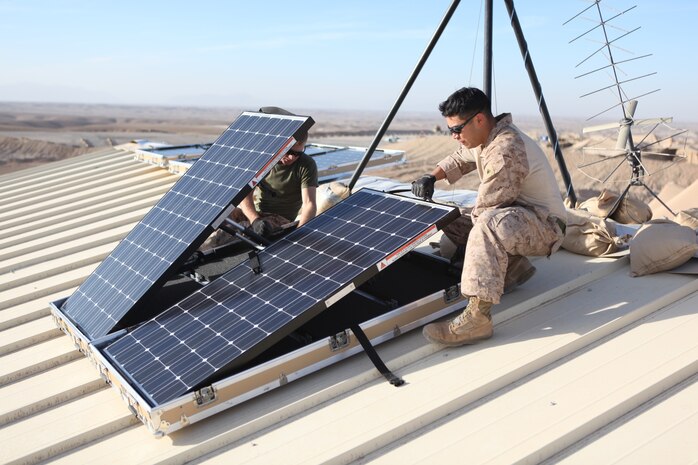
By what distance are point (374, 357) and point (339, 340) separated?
0.26 metres

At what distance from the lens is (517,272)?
17.8 feet

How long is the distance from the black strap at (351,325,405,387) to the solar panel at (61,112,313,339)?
1.60 metres

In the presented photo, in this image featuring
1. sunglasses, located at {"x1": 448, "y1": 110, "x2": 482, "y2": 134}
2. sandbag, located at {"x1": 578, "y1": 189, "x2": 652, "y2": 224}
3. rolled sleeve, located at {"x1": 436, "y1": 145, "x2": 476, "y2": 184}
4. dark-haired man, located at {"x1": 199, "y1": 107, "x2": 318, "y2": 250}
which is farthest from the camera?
sandbag, located at {"x1": 578, "y1": 189, "x2": 652, "y2": 224}

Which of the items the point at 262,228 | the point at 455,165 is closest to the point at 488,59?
the point at 455,165

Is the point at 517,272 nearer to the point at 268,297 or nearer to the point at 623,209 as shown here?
the point at 268,297

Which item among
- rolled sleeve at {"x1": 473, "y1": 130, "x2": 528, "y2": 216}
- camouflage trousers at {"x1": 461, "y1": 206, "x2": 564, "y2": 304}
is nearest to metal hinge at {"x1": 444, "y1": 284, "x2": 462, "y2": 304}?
camouflage trousers at {"x1": 461, "y1": 206, "x2": 564, "y2": 304}

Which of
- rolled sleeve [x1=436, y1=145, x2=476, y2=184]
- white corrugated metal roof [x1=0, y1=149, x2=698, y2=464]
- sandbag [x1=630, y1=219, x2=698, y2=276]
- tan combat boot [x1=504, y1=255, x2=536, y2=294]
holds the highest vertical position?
rolled sleeve [x1=436, y1=145, x2=476, y2=184]

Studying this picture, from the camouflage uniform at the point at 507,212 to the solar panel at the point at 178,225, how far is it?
1.74m

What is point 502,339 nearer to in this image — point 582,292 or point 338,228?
point 582,292

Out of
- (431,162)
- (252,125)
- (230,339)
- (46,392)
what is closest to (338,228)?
(230,339)

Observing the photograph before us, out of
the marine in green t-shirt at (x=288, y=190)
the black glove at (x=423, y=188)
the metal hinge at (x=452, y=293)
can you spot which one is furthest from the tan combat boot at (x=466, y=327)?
the marine in green t-shirt at (x=288, y=190)

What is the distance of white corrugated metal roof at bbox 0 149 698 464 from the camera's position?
3.64 metres

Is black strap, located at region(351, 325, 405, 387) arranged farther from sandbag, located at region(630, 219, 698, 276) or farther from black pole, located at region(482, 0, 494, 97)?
black pole, located at region(482, 0, 494, 97)

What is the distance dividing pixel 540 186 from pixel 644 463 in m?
2.23
